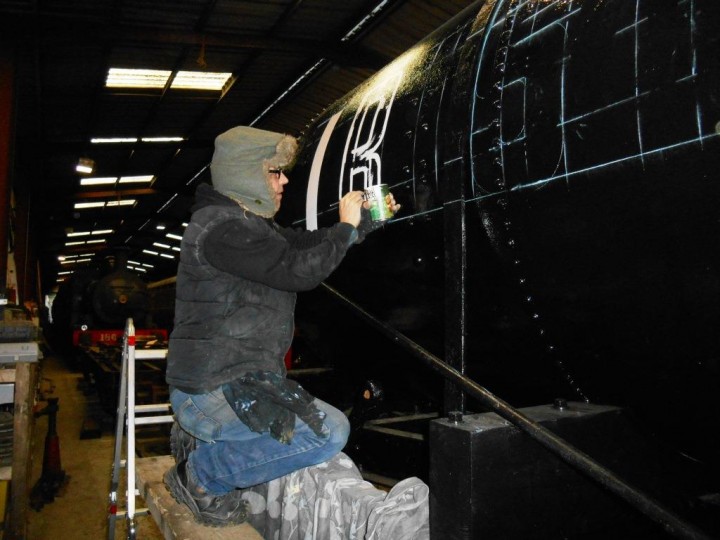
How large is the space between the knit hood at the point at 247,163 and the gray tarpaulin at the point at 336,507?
1.21 metres

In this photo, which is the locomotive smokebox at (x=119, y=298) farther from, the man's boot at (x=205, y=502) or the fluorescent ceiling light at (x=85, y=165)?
the man's boot at (x=205, y=502)

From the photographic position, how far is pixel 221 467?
2229mm

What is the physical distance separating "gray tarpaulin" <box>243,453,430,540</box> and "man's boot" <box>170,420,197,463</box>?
417 mm

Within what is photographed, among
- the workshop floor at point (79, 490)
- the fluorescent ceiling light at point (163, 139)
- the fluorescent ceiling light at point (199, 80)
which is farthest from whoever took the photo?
the fluorescent ceiling light at point (163, 139)

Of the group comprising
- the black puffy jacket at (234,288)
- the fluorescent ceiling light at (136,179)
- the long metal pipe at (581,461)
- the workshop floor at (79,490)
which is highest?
the fluorescent ceiling light at (136,179)

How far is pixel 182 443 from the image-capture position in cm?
261

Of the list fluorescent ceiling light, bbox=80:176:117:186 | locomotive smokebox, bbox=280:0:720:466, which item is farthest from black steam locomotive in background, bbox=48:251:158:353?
locomotive smokebox, bbox=280:0:720:466


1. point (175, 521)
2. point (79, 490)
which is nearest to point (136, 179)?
point (79, 490)

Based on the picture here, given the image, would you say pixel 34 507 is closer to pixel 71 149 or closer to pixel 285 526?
pixel 285 526

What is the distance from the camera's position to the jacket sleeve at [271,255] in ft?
6.77

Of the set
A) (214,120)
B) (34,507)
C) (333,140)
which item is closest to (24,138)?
(214,120)

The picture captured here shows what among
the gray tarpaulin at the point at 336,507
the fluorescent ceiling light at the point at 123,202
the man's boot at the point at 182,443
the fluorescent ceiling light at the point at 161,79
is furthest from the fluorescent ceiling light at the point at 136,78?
the fluorescent ceiling light at the point at 123,202

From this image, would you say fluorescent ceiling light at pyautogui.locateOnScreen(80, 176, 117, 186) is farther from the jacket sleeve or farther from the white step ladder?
the jacket sleeve

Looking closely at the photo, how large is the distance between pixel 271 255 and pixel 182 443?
3.75 ft
